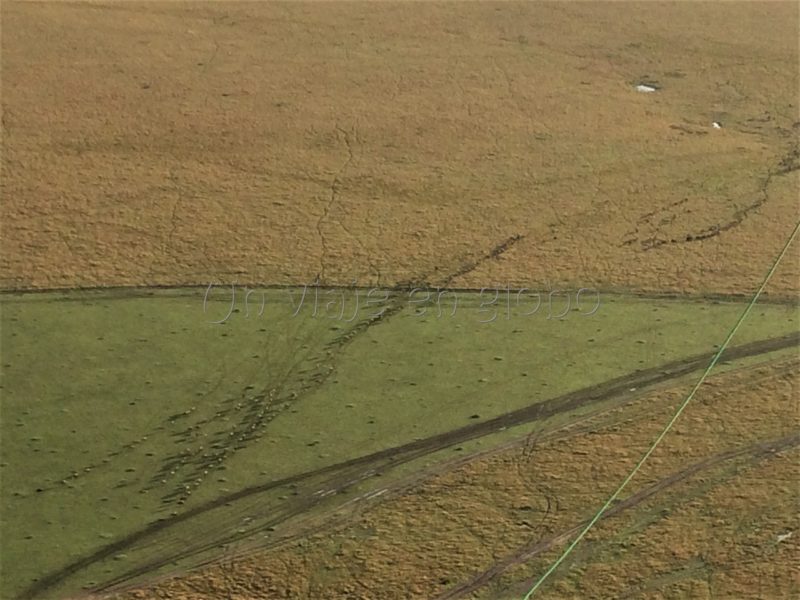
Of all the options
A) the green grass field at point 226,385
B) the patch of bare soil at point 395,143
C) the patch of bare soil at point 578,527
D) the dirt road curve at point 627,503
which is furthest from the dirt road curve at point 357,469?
the patch of bare soil at point 395,143

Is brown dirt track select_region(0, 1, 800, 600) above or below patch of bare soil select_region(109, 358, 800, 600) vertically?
above

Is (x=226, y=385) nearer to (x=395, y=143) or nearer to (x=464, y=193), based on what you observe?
(x=464, y=193)

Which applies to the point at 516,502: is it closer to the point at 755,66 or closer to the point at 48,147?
the point at 48,147

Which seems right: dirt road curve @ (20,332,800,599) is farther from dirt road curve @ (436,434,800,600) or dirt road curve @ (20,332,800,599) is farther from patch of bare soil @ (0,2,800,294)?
patch of bare soil @ (0,2,800,294)

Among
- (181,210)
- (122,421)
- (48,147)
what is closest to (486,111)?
(181,210)

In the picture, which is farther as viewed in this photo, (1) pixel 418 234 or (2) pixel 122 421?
(1) pixel 418 234

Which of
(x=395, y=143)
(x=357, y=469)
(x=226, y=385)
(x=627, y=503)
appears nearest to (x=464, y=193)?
(x=395, y=143)

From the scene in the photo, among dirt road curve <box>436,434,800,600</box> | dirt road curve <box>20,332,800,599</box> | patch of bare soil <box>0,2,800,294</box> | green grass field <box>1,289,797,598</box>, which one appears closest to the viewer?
dirt road curve <box>436,434,800,600</box>

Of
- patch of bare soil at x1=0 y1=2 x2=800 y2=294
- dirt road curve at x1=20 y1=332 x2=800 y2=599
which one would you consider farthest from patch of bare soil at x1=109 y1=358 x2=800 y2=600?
patch of bare soil at x1=0 y1=2 x2=800 y2=294
